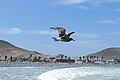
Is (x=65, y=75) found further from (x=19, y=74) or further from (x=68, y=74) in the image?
(x=19, y=74)

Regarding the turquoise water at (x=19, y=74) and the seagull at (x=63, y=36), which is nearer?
the seagull at (x=63, y=36)

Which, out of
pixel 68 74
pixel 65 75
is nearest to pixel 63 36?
pixel 65 75

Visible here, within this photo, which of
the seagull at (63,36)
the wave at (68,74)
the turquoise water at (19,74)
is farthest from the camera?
the turquoise water at (19,74)

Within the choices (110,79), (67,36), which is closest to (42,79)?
(110,79)

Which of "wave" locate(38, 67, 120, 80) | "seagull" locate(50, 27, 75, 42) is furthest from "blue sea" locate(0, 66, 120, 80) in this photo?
"seagull" locate(50, 27, 75, 42)

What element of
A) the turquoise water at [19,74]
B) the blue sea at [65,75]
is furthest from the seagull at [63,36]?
the turquoise water at [19,74]

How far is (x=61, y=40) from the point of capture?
36594mm

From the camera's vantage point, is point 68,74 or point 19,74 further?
point 19,74

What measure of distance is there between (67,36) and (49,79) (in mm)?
35454

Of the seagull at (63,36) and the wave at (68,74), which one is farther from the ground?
the seagull at (63,36)

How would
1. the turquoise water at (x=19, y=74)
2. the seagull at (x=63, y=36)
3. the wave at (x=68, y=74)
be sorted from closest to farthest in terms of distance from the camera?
the seagull at (x=63, y=36)
the wave at (x=68, y=74)
the turquoise water at (x=19, y=74)

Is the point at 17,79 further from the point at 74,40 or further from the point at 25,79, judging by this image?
the point at 74,40

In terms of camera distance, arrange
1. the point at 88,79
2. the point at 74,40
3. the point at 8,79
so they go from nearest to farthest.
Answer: the point at 74,40, the point at 88,79, the point at 8,79

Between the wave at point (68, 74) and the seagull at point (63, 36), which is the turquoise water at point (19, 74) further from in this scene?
the seagull at point (63, 36)
